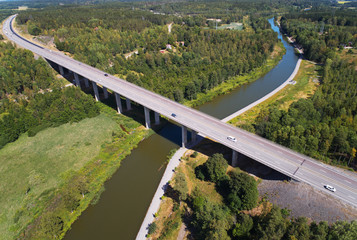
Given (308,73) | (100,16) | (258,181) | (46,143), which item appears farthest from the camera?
(100,16)

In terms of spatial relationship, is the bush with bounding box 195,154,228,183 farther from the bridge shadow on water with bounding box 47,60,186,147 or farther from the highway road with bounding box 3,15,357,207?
the bridge shadow on water with bounding box 47,60,186,147

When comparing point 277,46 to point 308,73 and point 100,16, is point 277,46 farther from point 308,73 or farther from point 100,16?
point 100,16

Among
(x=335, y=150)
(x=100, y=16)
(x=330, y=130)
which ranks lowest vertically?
(x=335, y=150)

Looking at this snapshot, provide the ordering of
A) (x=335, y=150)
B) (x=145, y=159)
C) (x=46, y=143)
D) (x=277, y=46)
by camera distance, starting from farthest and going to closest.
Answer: (x=277, y=46)
(x=46, y=143)
(x=145, y=159)
(x=335, y=150)

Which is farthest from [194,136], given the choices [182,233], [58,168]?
[58,168]

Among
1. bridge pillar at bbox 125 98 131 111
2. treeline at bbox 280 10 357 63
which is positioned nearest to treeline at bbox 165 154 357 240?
bridge pillar at bbox 125 98 131 111

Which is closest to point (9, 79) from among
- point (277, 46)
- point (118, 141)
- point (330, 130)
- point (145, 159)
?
point (118, 141)

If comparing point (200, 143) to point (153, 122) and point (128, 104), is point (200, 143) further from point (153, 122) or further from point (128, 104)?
point (128, 104)
